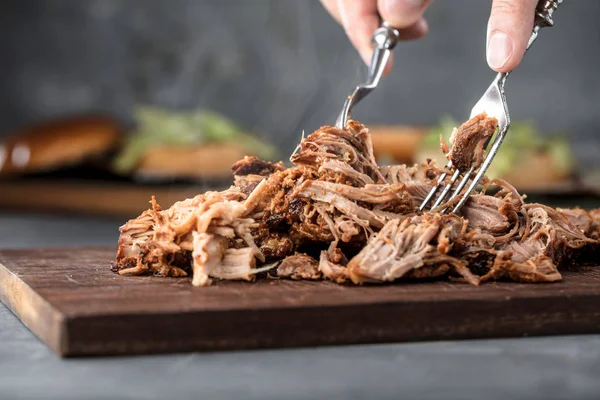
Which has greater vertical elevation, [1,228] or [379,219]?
[1,228]

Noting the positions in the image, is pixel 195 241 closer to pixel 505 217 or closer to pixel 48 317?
pixel 48 317

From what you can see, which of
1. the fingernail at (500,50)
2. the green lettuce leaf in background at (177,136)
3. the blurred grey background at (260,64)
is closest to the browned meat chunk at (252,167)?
the fingernail at (500,50)

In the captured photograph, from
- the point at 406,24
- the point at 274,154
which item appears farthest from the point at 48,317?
the point at 274,154

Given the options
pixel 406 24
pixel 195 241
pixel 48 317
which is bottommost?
pixel 48 317

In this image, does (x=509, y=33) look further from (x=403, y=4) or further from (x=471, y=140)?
(x=403, y=4)

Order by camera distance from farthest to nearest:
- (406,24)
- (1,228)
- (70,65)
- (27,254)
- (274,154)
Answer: (70,65) < (274,154) < (1,228) < (406,24) < (27,254)

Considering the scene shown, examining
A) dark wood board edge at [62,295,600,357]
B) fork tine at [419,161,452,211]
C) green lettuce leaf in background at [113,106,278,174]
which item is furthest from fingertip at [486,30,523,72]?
green lettuce leaf in background at [113,106,278,174]
